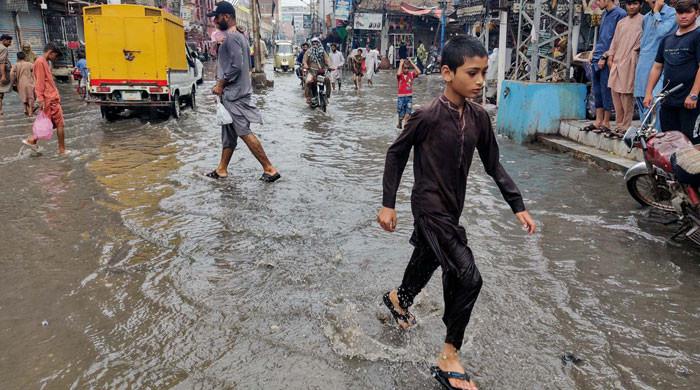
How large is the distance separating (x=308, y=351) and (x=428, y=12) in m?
35.6

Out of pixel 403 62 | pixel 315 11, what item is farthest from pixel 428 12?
pixel 315 11

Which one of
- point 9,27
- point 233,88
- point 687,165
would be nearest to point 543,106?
point 687,165

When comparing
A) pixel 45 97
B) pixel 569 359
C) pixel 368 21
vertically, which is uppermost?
pixel 368 21

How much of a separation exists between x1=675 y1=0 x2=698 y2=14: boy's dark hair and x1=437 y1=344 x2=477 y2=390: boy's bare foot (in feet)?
14.4

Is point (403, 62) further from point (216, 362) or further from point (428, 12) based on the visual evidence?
point (428, 12)

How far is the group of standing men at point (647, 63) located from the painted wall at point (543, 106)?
3.39 feet

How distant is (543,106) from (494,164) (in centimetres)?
717

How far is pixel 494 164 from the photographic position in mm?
2787

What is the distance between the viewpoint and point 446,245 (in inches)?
103

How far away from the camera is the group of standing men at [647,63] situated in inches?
209

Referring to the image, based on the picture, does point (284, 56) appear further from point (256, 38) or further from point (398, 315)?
Answer: point (398, 315)

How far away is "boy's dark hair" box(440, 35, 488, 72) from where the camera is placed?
2.48m

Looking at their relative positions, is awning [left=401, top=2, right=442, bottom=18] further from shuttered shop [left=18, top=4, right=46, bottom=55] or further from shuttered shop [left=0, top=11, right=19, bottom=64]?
shuttered shop [left=0, top=11, right=19, bottom=64]

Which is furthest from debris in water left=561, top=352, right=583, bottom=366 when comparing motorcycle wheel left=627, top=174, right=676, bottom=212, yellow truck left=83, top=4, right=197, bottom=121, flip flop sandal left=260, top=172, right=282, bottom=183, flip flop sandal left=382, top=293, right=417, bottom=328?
yellow truck left=83, top=4, right=197, bottom=121
